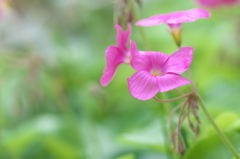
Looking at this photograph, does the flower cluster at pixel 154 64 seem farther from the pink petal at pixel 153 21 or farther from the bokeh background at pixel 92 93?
the bokeh background at pixel 92 93

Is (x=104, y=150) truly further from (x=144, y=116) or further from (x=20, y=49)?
(x=20, y=49)

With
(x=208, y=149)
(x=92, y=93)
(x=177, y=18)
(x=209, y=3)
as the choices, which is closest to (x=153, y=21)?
(x=177, y=18)

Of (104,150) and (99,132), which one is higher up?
(99,132)

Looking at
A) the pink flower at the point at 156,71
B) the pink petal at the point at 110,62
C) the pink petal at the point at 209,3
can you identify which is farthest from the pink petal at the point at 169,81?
the pink petal at the point at 209,3

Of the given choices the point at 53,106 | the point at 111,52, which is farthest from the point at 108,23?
the point at 111,52

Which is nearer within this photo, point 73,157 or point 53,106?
point 73,157

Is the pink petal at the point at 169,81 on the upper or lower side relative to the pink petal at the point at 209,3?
lower

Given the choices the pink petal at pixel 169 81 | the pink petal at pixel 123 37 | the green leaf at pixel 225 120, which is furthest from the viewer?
the green leaf at pixel 225 120

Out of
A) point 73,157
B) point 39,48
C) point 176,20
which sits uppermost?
point 39,48
